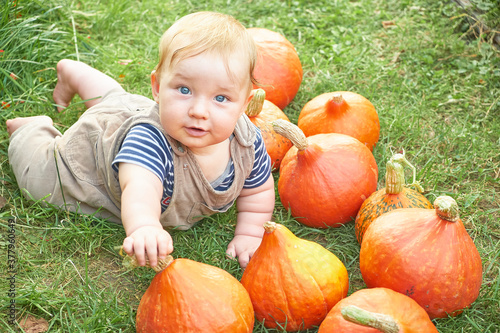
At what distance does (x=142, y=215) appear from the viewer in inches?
87.0

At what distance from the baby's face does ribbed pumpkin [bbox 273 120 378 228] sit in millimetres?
518

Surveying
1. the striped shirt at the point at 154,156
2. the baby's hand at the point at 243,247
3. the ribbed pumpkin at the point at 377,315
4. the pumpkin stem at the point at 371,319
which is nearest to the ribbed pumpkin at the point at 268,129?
the striped shirt at the point at 154,156

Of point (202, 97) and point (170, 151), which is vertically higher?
point (202, 97)

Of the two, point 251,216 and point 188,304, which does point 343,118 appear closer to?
point 251,216

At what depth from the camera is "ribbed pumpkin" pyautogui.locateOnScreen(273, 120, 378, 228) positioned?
9.66ft

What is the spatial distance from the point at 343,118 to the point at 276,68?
74 cm

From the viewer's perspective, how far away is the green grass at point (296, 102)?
263 cm

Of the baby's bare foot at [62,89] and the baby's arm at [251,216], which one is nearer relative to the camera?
the baby's arm at [251,216]

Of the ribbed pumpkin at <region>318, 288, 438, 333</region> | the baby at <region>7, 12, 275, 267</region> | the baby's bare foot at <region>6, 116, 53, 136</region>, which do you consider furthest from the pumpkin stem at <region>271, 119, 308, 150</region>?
the baby's bare foot at <region>6, 116, 53, 136</region>

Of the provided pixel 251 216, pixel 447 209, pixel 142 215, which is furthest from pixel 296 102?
pixel 142 215

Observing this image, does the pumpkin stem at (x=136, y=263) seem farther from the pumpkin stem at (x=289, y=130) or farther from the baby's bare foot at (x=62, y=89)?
the baby's bare foot at (x=62, y=89)

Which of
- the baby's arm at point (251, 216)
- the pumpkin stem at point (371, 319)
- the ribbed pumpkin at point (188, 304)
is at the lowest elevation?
the baby's arm at point (251, 216)

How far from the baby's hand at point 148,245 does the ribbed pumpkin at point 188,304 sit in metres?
0.14

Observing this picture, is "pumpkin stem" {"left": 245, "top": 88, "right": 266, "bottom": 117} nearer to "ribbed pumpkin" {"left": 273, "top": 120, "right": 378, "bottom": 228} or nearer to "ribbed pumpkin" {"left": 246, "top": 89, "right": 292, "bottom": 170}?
"ribbed pumpkin" {"left": 246, "top": 89, "right": 292, "bottom": 170}
